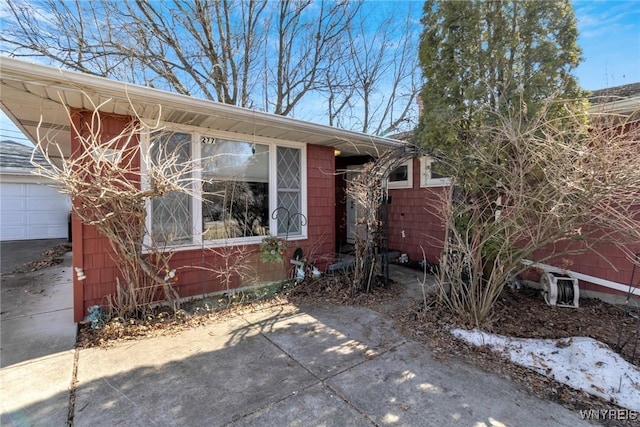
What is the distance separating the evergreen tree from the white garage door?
12.6 m

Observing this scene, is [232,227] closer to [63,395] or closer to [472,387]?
[63,395]

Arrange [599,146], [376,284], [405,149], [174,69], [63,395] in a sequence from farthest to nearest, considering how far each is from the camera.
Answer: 1. [174,69]
2. [376,284]
3. [405,149]
4. [599,146]
5. [63,395]

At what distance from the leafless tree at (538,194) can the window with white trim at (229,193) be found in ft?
9.09

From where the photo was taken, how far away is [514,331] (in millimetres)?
3359

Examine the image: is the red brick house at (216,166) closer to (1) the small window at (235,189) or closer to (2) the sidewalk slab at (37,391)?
(1) the small window at (235,189)

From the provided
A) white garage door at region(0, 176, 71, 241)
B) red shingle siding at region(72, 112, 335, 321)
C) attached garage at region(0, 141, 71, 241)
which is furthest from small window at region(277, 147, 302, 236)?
white garage door at region(0, 176, 71, 241)

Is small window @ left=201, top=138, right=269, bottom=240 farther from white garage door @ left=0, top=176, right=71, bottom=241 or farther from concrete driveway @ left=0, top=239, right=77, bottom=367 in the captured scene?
white garage door @ left=0, top=176, right=71, bottom=241

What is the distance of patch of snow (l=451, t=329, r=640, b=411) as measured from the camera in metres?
2.35

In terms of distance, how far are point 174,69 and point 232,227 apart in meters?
7.93

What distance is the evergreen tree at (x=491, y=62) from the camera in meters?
3.68

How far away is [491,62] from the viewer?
12.7ft

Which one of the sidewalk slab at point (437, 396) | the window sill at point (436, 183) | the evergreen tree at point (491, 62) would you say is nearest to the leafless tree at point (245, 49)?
the window sill at point (436, 183)

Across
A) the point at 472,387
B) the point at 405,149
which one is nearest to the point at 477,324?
the point at 472,387

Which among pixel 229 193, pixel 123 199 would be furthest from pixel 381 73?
pixel 123 199
